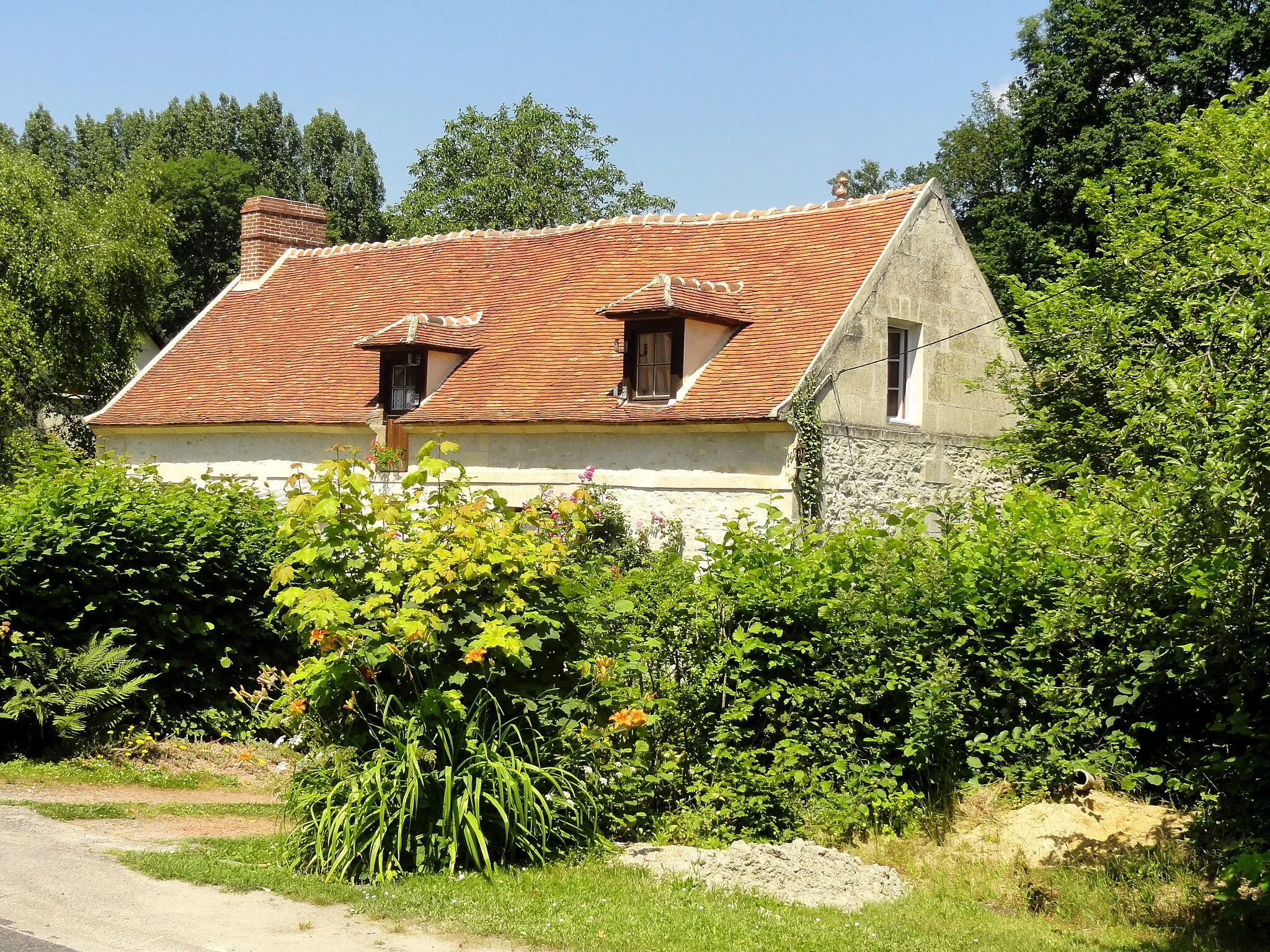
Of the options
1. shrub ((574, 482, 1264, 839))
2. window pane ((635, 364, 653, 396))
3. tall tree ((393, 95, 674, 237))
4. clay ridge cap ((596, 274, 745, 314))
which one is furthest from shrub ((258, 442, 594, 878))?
tall tree ((393, 95, 674, 237))

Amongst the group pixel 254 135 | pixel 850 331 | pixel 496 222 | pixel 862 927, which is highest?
pixel 254 135

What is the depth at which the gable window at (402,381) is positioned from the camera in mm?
20250

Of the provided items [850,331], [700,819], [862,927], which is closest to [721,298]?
[850,331]

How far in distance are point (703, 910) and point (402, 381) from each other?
14443mm

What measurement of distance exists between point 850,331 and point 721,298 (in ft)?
6.58

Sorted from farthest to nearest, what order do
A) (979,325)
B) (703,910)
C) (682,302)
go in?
(979,325) < (682,302) < (703,910)

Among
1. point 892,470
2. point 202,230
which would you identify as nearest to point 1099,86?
point 892,470

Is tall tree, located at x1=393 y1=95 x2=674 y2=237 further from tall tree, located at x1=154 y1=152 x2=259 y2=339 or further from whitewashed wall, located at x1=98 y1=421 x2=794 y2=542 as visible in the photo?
whitewashed wall, located at x1=98 y1=421 x2=794 y2=542

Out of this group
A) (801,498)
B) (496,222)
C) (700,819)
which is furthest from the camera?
(496,222)

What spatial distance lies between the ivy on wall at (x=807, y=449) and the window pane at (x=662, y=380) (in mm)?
2132

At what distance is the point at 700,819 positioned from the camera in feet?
28.8

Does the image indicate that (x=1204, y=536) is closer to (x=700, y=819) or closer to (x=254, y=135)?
(x=700, y=819)

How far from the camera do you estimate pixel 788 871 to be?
7977 millimetres

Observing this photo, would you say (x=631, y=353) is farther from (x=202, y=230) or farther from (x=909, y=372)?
(x=202, y=230)
